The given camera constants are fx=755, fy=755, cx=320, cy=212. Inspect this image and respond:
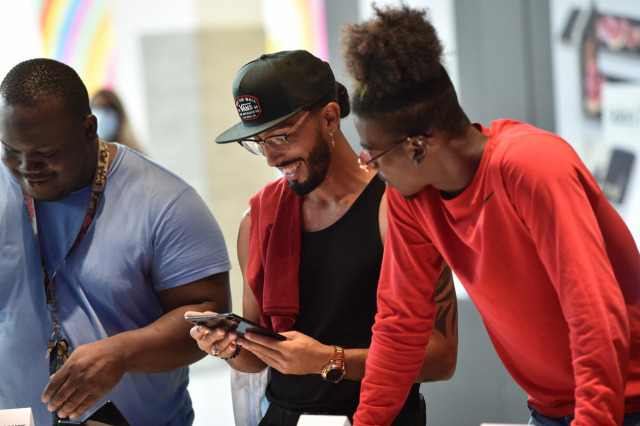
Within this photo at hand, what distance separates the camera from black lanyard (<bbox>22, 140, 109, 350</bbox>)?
2014 millimetres

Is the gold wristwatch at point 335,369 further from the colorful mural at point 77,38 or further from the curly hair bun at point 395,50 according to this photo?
the colorful mural at point 77,38

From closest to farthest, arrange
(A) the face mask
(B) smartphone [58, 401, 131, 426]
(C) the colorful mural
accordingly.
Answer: (B) smartphone [58, 401, 131, 426] < (A) the face mask < (C) the colorful mural

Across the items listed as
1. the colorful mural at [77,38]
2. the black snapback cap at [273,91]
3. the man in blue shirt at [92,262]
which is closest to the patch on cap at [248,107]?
the black snapback cap at [273,91]

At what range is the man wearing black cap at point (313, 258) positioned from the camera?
6.12ft

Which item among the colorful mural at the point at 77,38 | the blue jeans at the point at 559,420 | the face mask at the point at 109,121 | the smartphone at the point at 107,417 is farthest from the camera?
the colorful mural at the point at 77,38

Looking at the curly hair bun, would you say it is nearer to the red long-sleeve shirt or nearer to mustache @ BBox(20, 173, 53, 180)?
the red long-sleeve shirt

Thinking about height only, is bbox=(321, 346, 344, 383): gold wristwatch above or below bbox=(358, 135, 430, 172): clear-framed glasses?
below

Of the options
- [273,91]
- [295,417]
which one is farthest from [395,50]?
[295,417]

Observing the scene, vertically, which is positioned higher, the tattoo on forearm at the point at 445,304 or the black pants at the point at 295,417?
the tattoo on forearm at the point at 445,304

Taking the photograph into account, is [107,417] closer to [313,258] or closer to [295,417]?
[295,417]

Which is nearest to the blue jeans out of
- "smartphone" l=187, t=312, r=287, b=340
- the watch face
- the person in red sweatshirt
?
the person in red sweatshirt

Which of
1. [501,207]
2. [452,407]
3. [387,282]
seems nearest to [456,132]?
[501,207]

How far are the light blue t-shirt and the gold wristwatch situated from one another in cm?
44

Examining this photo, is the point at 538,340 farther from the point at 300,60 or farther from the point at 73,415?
the point at 73,415
